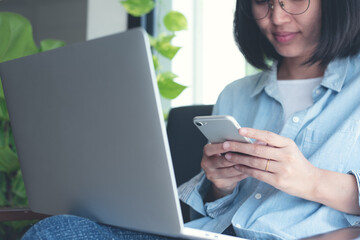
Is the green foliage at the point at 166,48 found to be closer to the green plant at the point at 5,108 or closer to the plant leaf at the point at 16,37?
the green plant at the point at 5,108

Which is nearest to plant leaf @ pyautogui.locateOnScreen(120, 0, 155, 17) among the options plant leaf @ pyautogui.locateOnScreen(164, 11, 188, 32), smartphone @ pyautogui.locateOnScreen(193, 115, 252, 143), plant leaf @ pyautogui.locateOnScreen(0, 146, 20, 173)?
plant leaf @ pyautogui.locateOnScreen(164, 11, 188, 32)

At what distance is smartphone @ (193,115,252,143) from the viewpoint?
0.70 meters

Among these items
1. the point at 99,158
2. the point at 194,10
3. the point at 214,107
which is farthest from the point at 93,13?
the point at 99,158

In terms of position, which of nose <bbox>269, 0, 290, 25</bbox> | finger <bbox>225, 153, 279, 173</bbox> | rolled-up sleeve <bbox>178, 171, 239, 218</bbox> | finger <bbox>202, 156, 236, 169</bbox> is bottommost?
rolled-up sleeve <bbox>178, 171, 239, 218</bbox>

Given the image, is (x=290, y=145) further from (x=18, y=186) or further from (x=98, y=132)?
(x=18, y=186)

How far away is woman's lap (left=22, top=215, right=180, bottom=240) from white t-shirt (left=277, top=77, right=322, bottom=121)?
1.51ft

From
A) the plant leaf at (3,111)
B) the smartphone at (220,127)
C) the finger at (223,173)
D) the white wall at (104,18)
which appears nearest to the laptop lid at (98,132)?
the smartphone at (220,127)

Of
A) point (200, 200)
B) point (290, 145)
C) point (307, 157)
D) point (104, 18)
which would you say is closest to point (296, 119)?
point (307, 157)

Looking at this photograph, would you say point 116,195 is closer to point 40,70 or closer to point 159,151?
point 159,151

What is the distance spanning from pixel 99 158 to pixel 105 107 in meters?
0.09

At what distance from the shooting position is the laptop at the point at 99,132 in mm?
584

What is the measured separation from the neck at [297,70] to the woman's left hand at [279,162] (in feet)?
1.13

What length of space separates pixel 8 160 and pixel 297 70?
3.56ft

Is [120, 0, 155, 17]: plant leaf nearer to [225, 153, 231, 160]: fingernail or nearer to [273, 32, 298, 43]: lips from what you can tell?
[273, 32, 298, 43]: lips
